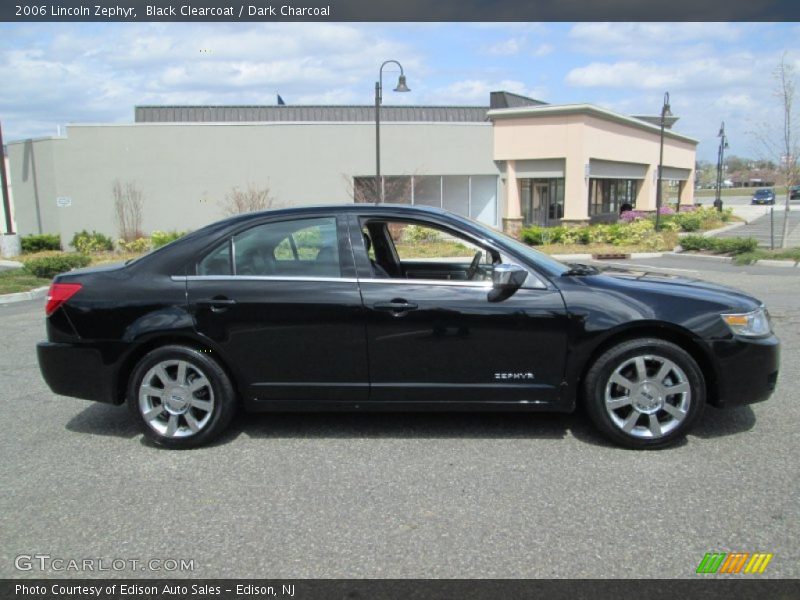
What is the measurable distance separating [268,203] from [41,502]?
25041 millimetres

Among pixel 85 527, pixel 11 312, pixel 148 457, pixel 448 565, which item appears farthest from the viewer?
pixel 11 312

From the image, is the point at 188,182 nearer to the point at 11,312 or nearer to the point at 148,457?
the point at 11,312

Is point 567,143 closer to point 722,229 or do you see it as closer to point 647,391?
point 722,229

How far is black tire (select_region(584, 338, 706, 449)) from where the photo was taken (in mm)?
4164

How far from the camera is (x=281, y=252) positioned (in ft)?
14.9

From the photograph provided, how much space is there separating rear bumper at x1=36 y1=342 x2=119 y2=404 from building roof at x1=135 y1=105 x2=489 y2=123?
99.9ft

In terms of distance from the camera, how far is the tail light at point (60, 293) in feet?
14.6

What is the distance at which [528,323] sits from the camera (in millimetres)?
Answer: 4215

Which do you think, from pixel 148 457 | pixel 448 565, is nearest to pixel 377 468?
pixel 448 565

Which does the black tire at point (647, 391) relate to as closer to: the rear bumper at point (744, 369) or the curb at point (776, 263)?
the rear bumper at point (744, 369)

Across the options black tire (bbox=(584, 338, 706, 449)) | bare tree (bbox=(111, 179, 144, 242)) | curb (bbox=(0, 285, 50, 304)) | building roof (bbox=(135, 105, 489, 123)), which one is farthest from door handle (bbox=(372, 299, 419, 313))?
building roof (bbox=(135, 105, 489, 123))

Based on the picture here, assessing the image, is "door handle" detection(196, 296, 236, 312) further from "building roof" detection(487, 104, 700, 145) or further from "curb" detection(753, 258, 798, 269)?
"building roof" detection(487, 104, 700, 145)

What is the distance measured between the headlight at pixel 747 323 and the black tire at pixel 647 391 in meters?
0.36
